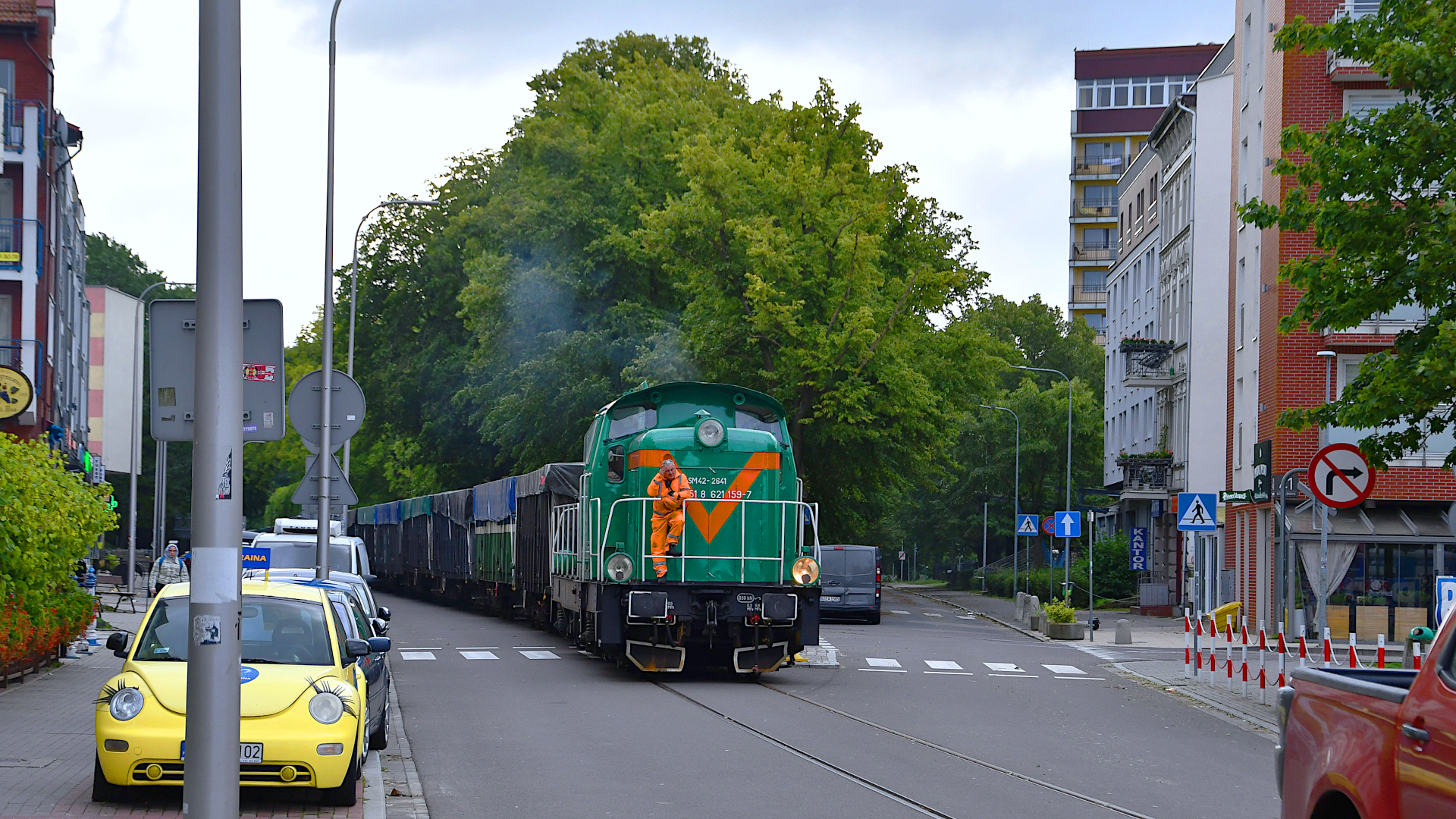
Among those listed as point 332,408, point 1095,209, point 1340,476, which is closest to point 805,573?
point 332,408

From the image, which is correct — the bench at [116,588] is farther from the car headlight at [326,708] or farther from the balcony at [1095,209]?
the balcony at [1095,209]

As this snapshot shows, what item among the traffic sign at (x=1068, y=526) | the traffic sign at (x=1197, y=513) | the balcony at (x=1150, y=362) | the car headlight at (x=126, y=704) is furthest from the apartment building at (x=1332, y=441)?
the car headlight at (x=126, y=704)

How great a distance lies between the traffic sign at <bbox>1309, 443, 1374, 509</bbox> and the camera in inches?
677

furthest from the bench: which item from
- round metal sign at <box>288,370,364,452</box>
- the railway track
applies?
the railway track

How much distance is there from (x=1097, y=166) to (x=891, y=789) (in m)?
97.5

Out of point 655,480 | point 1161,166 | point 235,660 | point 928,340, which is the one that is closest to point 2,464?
point 655,480

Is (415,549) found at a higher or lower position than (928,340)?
lower

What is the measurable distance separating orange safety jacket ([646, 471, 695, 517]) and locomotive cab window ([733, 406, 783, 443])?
6.51 ft

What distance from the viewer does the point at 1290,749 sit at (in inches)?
263

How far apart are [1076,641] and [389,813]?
25348 millimetres

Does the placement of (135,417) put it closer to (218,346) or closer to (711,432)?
(711,432)

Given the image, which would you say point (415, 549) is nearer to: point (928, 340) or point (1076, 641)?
point (928, 340)

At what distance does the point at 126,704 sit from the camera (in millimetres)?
10398

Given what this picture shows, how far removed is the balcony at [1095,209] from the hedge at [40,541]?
90.5m
